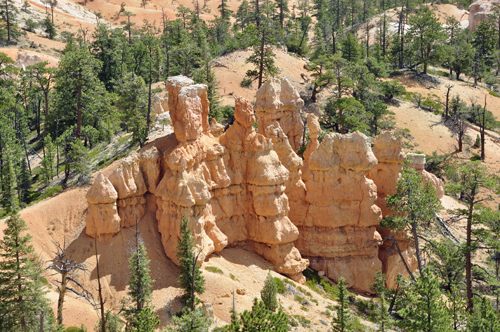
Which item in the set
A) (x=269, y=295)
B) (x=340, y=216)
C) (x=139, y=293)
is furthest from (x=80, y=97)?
(x=269, y=295)

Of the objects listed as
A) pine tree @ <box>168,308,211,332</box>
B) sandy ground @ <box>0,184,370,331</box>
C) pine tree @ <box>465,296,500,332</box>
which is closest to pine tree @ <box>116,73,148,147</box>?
sandy ground @ <box>0,184,370,331</box>

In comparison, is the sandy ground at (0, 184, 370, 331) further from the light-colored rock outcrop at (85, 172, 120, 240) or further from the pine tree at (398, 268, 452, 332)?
the pine tree at (398, 268, 452, 332)

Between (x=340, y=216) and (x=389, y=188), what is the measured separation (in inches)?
223

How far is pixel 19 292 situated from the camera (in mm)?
27969

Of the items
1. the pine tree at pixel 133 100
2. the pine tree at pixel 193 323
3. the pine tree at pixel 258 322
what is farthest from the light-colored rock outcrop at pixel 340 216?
the pine tree at pixel 133 100

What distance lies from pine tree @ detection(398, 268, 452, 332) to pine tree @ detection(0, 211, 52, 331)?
68.3 ft

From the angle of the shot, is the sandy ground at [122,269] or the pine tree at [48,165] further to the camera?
the pine tree at [48,165]

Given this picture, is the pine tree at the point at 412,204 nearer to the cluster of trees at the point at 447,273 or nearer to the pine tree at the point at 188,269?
the cluster of trees at the point at 447,273

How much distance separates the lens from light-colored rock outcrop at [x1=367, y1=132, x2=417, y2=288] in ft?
142

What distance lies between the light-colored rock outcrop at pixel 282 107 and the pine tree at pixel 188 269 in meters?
17.4

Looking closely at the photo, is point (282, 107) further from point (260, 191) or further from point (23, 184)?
point (23, 184)

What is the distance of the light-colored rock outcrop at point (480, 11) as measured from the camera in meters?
126

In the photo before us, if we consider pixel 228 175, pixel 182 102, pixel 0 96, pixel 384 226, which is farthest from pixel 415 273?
pixel 0 96

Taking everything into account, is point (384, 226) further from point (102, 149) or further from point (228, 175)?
point (102, 149)
